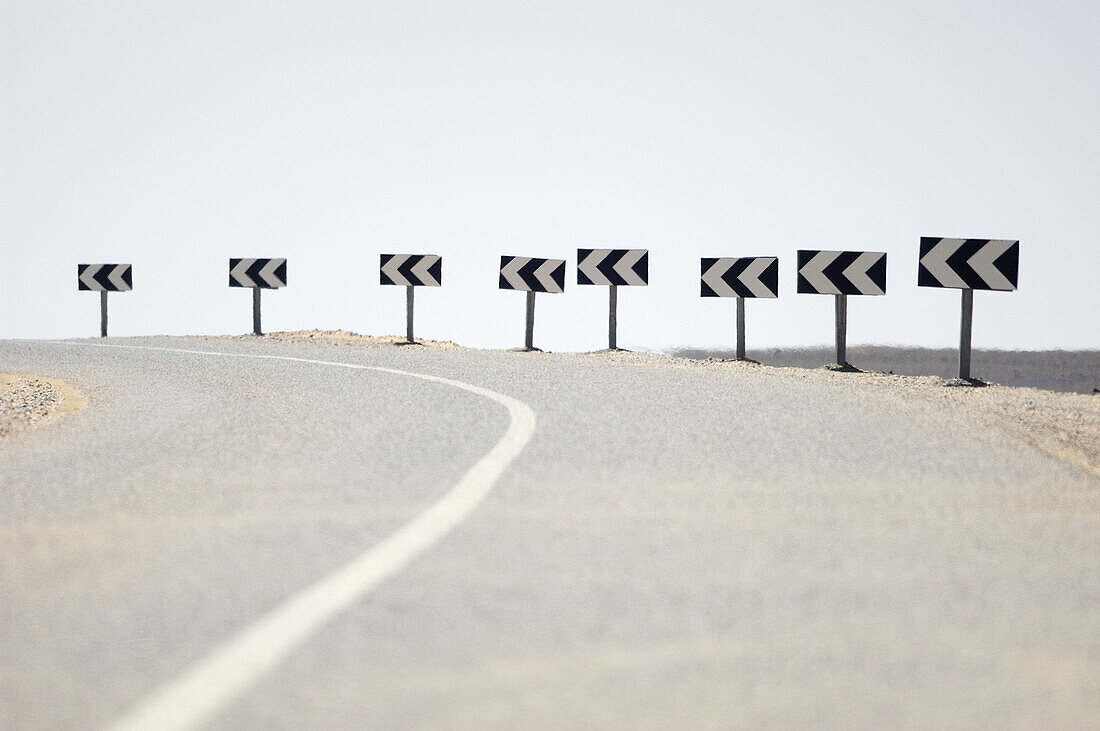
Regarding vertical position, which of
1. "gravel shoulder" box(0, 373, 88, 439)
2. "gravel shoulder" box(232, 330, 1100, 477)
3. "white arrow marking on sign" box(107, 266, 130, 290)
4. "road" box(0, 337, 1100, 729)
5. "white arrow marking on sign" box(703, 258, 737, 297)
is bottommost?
"gravel shoulder" box(0, 373, 88, 439)

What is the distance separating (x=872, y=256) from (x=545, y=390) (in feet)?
33.5

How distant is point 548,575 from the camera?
4.31 m

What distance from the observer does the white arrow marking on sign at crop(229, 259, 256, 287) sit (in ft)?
91.1

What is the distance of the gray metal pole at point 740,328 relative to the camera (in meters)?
21.3

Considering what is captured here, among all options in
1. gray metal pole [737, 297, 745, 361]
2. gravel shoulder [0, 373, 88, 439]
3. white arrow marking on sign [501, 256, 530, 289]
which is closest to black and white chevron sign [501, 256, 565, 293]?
white arrow marking on sign [501, 256, 530, 289]

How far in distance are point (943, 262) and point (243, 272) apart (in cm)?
1692

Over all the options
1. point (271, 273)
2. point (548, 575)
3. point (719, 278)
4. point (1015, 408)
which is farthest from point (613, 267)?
point (548, 575)

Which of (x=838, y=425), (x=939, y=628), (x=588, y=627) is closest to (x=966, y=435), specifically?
(x=838, y=425)

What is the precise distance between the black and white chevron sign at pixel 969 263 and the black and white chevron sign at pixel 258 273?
606 inches

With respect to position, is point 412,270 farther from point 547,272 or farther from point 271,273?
point 271,273

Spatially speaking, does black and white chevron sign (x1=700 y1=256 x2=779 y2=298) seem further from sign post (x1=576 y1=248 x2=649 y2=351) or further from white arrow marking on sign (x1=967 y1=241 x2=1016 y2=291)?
white arrow marking on sign (x1=967 y1=241 x2=1016 y2=291)

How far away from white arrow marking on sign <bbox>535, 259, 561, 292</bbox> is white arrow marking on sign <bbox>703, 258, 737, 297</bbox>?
3.47 meters

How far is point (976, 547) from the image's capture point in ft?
16.6

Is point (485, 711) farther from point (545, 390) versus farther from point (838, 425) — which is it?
point (545, 390)
